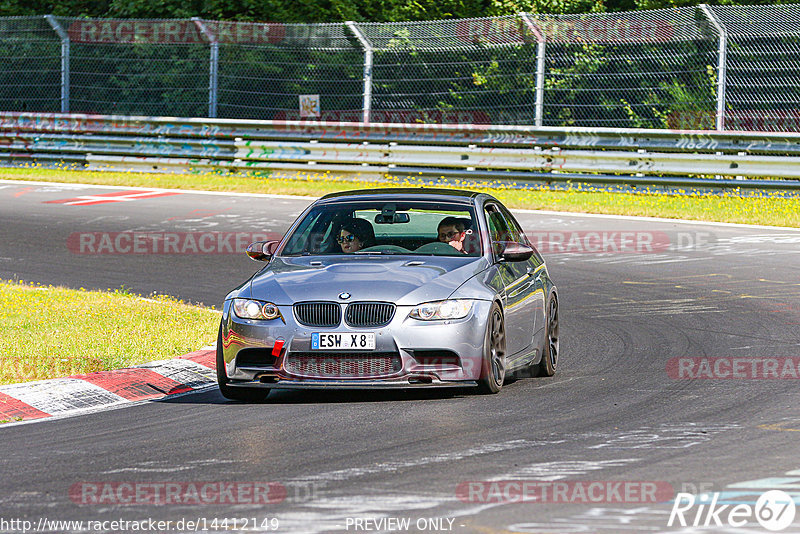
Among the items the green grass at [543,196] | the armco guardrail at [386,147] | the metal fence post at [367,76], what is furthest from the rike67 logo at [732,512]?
the metal fence post at [367,76]

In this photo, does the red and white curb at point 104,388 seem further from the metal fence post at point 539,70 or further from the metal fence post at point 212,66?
the metal fence post at point 212,66

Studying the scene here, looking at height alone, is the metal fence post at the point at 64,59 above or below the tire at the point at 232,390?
above

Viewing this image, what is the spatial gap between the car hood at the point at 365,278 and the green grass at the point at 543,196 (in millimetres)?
11420

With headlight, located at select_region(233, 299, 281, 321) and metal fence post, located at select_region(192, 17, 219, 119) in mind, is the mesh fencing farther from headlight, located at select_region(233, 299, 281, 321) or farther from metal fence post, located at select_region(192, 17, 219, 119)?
headlight, located at select_region(233, 299, 281, 321)

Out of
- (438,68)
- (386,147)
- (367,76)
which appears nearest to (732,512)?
(386,147)

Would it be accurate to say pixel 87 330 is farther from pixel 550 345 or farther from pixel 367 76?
pixel 367 76

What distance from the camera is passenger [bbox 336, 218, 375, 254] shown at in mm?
9688

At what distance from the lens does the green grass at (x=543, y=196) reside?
2028 centimetres

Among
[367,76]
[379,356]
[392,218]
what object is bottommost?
[379,356]

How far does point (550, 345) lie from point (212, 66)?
17167 millimetres

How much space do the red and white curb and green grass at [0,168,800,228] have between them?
39.0 feet

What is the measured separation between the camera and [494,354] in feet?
28.7

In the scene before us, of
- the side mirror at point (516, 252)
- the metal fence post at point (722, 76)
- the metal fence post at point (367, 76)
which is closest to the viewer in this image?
the side mirror at point (516, 252)

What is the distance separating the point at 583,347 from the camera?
35.7 ft
